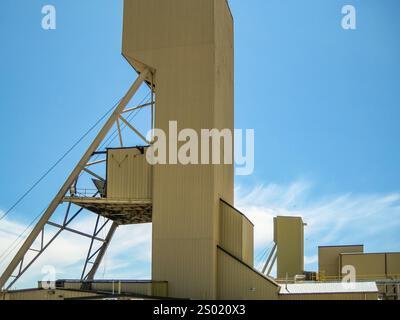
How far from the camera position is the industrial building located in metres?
33.0

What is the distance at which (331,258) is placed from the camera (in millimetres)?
55906

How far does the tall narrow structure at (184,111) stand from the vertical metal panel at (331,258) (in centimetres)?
2203

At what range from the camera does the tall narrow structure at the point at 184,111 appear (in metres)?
33.1

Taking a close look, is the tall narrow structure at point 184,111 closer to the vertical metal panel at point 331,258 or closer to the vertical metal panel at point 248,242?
the vertical metal panel at point 248,242

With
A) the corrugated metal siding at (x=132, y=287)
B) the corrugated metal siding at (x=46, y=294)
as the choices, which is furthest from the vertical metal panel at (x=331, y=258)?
the corrugated metal siding at (x=46, y=294)

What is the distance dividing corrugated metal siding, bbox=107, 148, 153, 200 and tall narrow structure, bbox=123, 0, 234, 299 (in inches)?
41.5

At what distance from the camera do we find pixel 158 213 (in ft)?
112

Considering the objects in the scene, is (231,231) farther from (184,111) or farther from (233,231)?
(184,111)

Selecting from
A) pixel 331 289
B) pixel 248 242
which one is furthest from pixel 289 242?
pixel 331 289

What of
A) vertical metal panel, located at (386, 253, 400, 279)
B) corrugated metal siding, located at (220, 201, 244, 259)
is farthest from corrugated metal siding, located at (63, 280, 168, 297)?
vertical metal panel, located at (386, 253, 400, 279)

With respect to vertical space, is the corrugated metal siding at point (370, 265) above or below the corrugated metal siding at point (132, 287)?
above

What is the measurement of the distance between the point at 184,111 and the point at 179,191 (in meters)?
4.89

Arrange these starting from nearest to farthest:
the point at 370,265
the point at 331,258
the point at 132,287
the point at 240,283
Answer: the point at 132,287 < the point at 240,283 < the point at 370,265 < the point at 331,258
